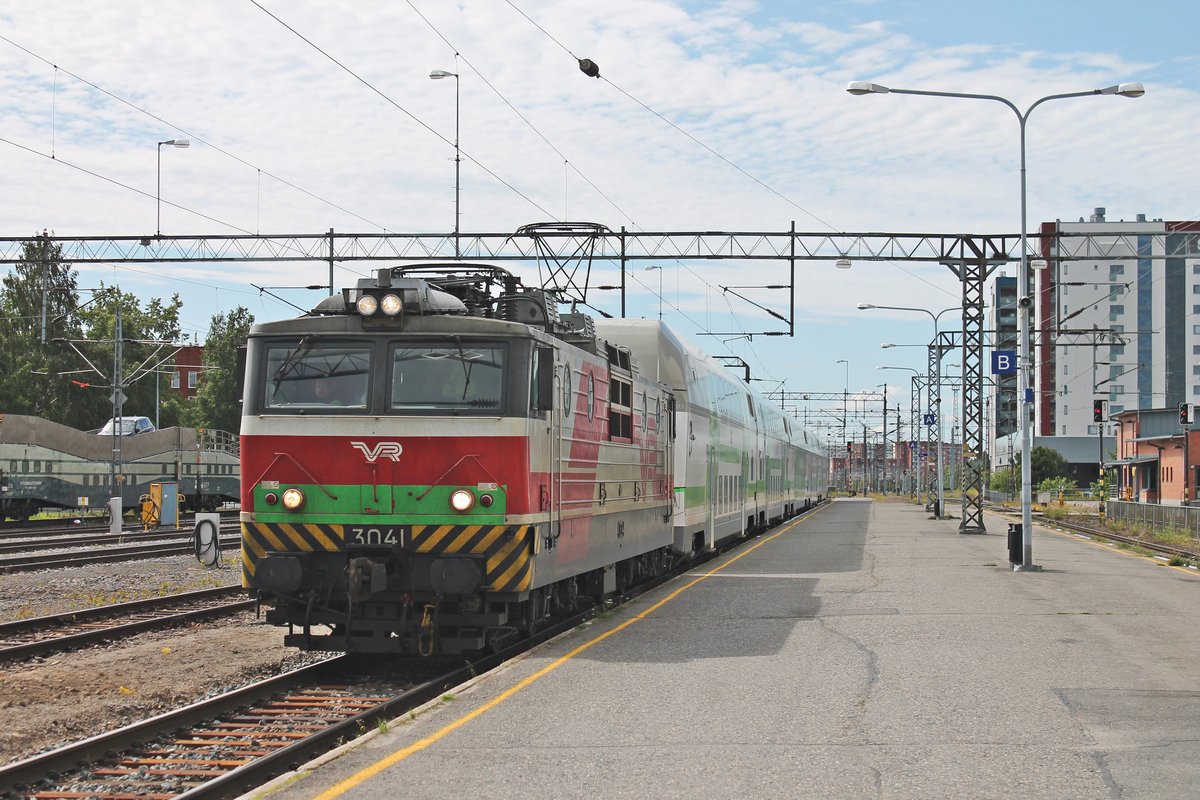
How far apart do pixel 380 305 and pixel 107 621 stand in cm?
702

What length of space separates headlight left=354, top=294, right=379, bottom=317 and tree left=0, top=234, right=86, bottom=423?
69.2 m

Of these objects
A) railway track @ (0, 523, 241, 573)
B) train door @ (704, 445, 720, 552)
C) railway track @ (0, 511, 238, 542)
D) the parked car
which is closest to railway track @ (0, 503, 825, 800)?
train door @ (704, 445, 720, 552)

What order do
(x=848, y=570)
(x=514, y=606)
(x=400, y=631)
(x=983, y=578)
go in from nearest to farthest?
(x=400, y=631) < (x=514, y=606) < (x=983, y=578) < (x=848, y=570)

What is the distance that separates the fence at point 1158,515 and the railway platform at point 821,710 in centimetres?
1699

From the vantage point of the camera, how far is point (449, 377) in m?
10.8

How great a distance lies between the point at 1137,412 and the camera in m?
71.2

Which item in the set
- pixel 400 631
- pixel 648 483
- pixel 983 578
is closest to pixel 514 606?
pixel 400 631

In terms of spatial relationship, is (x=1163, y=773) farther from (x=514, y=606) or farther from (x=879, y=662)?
(x=514, y=606)

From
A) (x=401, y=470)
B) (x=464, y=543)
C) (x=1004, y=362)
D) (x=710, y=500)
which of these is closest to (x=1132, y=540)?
(x=1004, y=362)

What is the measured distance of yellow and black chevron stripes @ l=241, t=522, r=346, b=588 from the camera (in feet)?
34.7

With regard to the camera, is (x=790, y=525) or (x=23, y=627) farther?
(x=790, y=525)

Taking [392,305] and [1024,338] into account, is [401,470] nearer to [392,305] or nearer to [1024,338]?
[392,305]

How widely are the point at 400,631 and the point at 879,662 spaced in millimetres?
4177

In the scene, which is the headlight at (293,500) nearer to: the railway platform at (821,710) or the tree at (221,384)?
the railway platform at (821,710)
